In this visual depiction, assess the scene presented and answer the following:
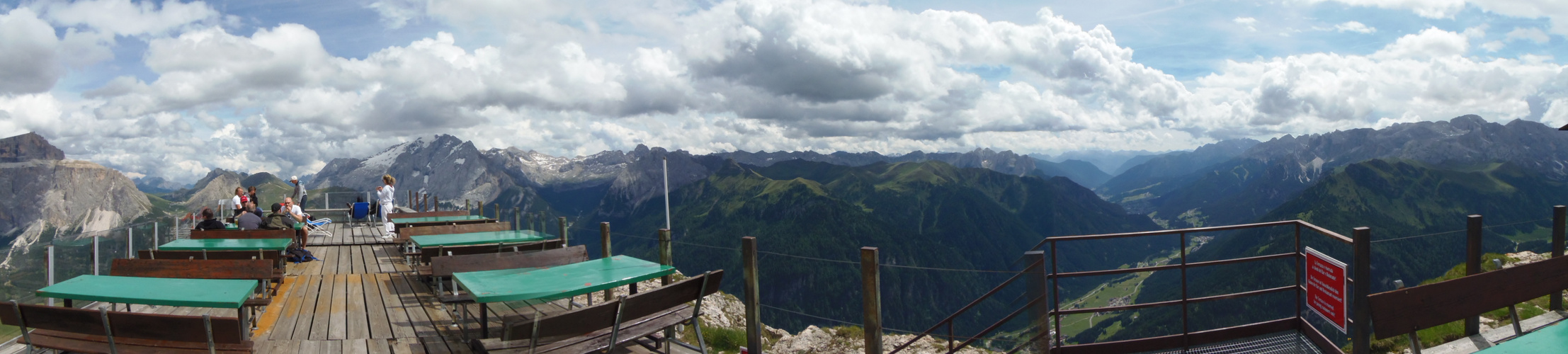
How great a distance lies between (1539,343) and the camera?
445 centimetres

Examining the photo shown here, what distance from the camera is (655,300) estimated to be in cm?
664

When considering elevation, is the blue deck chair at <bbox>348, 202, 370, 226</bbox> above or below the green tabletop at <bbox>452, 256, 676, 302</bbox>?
above

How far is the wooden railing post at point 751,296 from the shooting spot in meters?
7.43

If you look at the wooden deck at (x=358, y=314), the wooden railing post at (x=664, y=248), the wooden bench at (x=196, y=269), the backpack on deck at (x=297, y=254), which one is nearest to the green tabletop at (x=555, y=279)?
the wooden deck at (x=358, y=314)

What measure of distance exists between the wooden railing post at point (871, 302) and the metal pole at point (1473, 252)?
692cm

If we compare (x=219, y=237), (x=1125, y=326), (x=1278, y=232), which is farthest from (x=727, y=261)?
(x=219, y=237)

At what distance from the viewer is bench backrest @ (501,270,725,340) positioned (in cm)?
532

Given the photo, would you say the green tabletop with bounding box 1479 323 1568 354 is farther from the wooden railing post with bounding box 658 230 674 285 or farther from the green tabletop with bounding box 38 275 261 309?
the green tabletop with bounding box 38 275 261 309

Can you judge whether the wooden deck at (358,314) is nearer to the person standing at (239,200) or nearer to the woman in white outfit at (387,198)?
the person standing at (239,200)

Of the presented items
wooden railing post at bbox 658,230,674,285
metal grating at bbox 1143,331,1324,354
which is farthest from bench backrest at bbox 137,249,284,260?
metal grating at bbox 1143,331,1324,354

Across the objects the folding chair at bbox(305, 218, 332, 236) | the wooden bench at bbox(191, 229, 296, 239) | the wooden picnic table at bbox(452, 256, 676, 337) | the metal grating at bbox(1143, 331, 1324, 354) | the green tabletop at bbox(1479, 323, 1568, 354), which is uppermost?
the wooden bench at bbox(191, 229, 296, 239)

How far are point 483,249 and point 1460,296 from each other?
11.6 m

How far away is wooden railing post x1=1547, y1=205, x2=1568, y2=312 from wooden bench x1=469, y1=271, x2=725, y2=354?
11.0m

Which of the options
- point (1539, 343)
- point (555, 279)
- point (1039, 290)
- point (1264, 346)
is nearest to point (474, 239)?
point (555, 279)
